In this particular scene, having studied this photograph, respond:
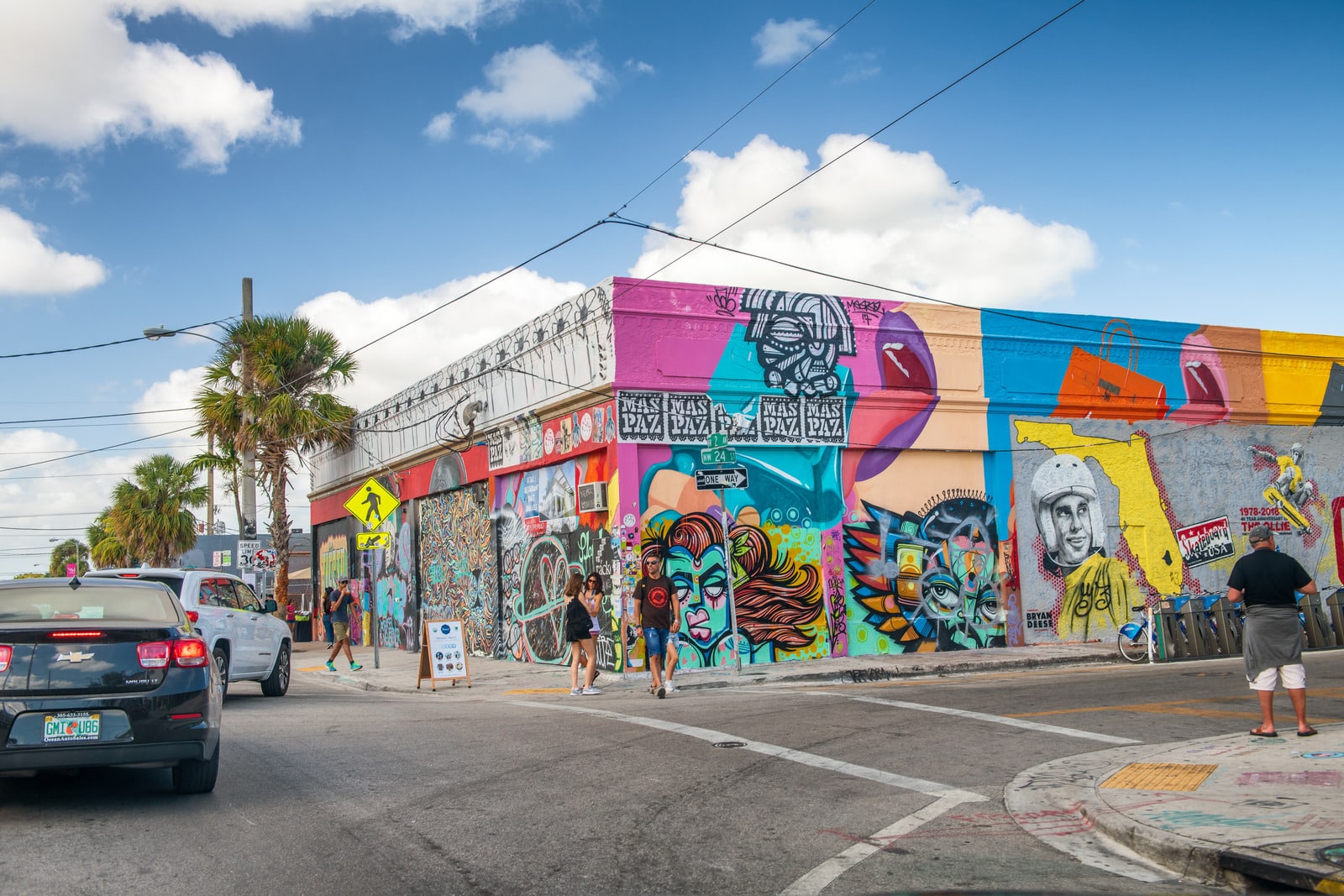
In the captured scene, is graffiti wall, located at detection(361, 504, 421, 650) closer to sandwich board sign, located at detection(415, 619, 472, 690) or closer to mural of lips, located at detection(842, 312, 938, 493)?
sandwich board sign, located at detection(415, 619, 472, 690)

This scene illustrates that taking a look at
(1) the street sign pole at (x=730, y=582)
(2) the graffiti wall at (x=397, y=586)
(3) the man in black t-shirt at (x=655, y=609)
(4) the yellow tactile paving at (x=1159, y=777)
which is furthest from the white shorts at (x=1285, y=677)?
(2) the graffiti wall at (x=397, y=586)

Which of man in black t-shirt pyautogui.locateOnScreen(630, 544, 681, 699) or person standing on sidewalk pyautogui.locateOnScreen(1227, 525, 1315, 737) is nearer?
person standing on sidewalk pyautogui.locateOnScreen(1227, 525, 1315, 737)

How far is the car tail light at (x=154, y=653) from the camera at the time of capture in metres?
7.20

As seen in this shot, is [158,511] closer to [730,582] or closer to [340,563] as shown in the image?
[340,563]

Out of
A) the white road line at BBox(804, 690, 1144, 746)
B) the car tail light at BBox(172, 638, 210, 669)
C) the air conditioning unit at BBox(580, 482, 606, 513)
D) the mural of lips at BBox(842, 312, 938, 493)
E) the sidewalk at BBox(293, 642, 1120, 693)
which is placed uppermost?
the mural of lips at BBox(842, 312, 938, 493)

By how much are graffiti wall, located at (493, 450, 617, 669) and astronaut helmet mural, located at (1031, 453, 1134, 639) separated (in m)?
8.84

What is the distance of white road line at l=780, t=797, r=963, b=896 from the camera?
5.51 meters

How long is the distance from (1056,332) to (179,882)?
67.9 ft

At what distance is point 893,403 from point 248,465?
16.2 metres

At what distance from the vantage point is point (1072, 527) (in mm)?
22328

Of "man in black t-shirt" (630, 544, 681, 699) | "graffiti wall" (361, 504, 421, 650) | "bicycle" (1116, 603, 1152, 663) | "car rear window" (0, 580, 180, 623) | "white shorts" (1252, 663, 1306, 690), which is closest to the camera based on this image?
"car rear window" (0, 580, 180, 623)

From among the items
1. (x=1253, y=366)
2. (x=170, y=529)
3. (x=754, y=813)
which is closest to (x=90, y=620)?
(x=754, y=813)

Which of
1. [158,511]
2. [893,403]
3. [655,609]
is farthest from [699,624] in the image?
[158,511]

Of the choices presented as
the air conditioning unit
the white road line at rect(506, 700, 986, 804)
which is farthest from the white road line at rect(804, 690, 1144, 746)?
the air conditioning unit
